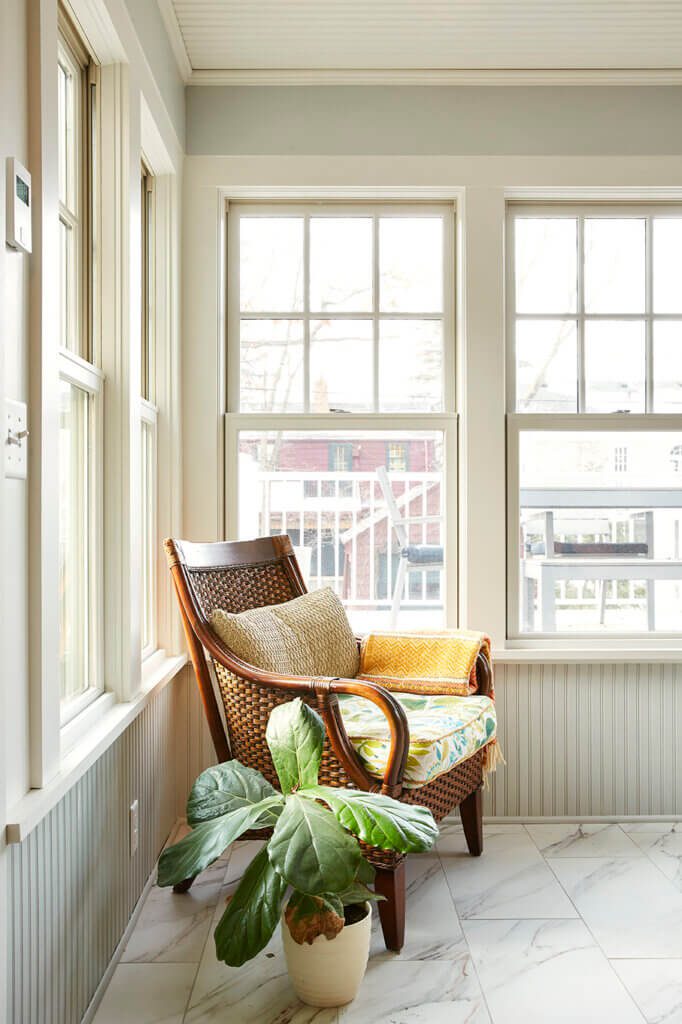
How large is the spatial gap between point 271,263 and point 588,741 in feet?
6.82

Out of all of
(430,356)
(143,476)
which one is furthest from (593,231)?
(143,476)

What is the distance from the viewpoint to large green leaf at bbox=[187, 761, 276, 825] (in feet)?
5.90

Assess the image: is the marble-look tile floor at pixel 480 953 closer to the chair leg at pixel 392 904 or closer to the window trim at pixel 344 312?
the chair leg at pixel 392 904

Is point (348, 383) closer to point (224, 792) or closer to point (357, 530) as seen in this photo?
point (357, 530)

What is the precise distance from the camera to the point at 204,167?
2812mm

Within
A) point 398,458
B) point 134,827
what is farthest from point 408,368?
point 134,827

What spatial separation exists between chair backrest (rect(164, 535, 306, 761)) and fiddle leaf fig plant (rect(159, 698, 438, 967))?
0.41m

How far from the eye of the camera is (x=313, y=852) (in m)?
1.57

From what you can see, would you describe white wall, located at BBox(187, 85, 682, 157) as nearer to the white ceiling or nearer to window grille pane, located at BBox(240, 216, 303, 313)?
the white ceiling

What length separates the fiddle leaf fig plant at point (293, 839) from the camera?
158cm

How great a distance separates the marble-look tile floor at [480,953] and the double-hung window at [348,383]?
0.93 m

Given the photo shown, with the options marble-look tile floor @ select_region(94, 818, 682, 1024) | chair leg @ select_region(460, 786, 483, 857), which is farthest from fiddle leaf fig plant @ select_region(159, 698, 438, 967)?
chair leg @ select_region(460, 786, 483, 857)

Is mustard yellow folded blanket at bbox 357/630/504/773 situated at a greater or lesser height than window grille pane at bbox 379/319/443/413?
lesser

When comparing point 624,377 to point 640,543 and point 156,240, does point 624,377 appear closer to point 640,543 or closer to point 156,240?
point 640,543
